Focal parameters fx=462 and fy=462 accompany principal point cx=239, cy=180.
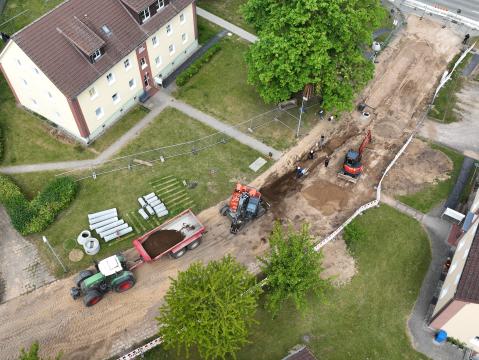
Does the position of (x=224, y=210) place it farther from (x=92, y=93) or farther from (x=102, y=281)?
(x=92, y=93)

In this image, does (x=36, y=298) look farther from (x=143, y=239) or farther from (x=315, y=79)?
(x=315, y=79)

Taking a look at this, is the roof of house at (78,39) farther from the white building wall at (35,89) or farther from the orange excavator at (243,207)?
the orange excavator at (243,207)

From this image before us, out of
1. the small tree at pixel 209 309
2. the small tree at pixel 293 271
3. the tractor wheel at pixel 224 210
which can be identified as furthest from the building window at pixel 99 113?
the small tree at pixel 293 271

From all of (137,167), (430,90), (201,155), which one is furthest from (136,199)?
(430,90)

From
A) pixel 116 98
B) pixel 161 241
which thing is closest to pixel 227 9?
pixel 116 98

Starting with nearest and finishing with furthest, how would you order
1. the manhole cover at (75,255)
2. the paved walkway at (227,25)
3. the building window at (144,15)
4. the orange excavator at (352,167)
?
the manhole cover at (75,255)
the orange excavator at (352,167)
the building window at (144,15)
the paved walkway at (227,25)

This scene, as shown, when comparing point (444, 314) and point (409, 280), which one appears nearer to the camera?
point (444, 314)
